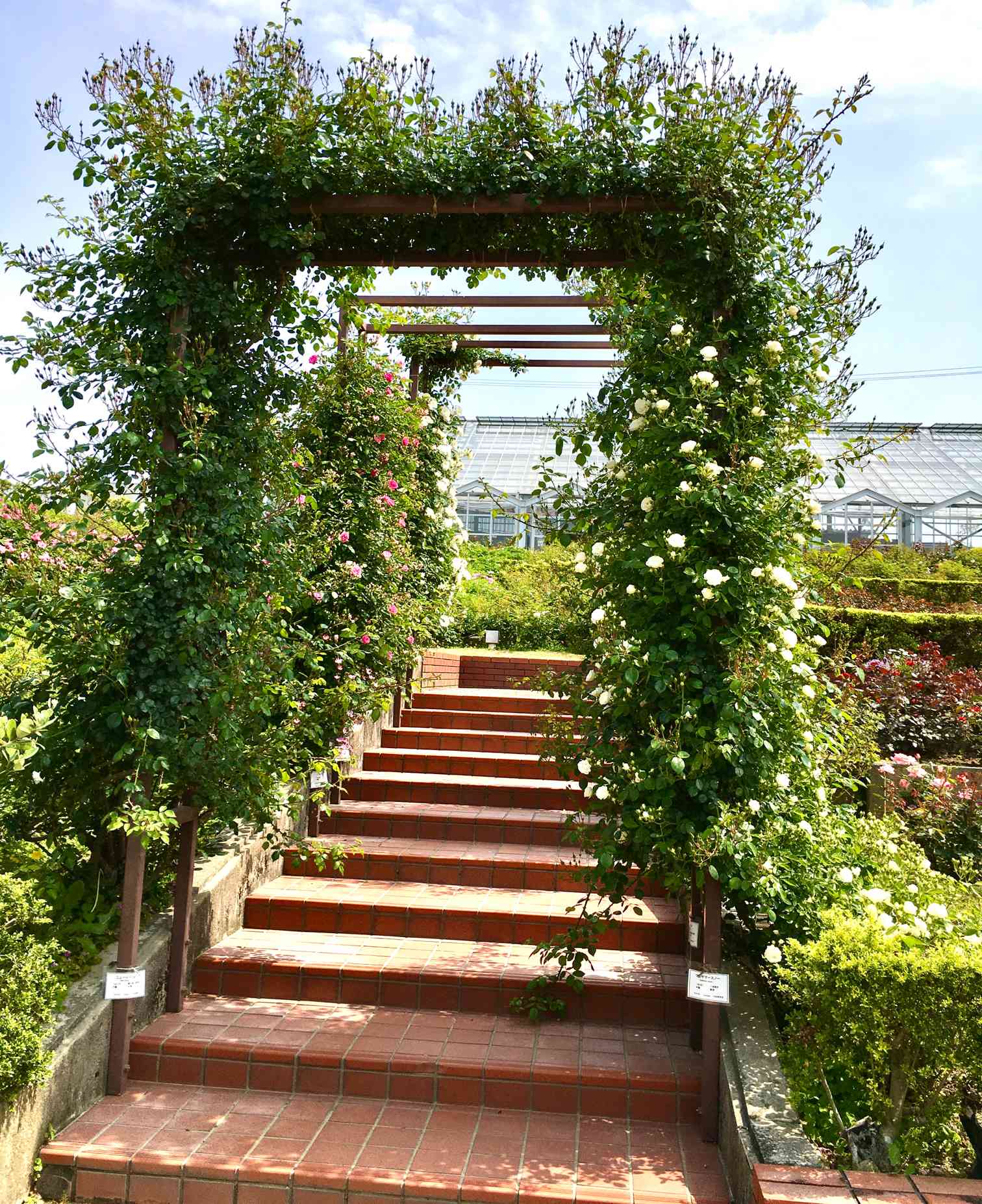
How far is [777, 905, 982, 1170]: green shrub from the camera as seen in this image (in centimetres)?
286

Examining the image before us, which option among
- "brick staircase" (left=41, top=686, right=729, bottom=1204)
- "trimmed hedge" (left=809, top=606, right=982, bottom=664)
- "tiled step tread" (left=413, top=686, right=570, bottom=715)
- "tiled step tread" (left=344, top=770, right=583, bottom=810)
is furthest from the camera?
"trimmed hedge" (left=809, top=606, right=982, bottom=664)

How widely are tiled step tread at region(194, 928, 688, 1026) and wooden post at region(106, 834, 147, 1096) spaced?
26.9 inches

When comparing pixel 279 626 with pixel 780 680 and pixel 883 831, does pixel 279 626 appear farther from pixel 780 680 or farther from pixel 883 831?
pixel 883 831

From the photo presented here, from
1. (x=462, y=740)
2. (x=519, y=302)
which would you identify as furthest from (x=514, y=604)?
(x=519, y=302)

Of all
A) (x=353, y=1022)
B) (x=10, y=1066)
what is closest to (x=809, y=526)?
(x=353, y=1022)

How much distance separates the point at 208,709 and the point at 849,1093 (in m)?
2.81

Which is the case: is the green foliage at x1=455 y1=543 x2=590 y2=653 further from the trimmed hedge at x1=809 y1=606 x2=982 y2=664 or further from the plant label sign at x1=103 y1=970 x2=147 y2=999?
the plant label sign at x1=103 y1=970 x2=147 y2=999

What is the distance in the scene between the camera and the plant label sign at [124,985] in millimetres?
3588

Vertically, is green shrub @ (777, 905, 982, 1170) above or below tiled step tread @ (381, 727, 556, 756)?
below

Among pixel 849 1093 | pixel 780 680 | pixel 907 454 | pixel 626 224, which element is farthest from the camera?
pixel 907 454

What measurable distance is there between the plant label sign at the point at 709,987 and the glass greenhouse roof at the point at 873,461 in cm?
1572

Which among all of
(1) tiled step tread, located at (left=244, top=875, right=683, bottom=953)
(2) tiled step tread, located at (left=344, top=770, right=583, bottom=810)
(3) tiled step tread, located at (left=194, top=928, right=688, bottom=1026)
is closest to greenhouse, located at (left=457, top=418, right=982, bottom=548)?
(2) tiled step tread, located at (left=344, top=770, right=583, bottom=810)

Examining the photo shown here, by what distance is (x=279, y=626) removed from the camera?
Result: 4.27 meters

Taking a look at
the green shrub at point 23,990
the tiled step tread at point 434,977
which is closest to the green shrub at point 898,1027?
the tiled step tread at point 434,977
